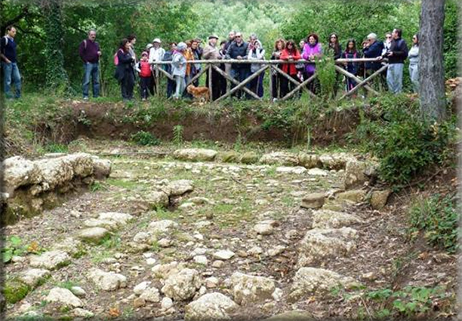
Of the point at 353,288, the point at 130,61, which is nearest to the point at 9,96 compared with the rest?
the point at 130,61

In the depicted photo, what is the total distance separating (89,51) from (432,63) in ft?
27.1

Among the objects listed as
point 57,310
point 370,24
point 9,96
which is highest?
point 370,24

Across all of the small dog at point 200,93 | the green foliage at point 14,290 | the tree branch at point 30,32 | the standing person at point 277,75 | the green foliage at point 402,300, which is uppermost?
the tree branch at point 30,32

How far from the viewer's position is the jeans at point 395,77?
10977 millimetres

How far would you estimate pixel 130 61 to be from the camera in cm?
1280

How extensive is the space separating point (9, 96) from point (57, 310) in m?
8.85

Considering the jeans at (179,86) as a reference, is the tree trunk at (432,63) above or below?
above

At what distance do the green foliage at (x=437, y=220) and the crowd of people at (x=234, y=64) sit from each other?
5893 millimetres

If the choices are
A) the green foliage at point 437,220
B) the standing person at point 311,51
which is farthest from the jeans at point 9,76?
the green foliage at point 437,220

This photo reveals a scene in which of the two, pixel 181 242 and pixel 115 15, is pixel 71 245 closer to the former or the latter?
pixel 181 242

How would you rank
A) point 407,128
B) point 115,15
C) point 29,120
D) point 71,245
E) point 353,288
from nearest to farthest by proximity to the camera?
point 353,288 → point 71,245 → point 407,128 → point 29,120 → point 115,15

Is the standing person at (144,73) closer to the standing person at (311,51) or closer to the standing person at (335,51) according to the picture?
the standing person at (311,51)

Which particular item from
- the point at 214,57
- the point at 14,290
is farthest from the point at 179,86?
the point at 14,290

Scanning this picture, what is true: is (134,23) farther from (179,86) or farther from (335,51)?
(335,51)
